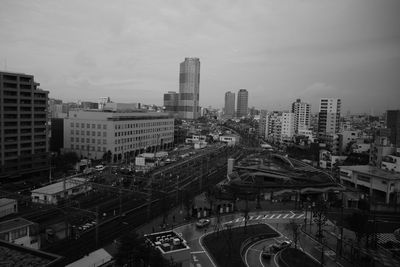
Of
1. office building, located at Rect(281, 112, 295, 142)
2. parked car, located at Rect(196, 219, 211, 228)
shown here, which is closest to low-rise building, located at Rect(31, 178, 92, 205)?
parked car, located at Rect(196, 219, 211, 228)

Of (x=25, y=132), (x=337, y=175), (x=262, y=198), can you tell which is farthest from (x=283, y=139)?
(x=25, y=132)

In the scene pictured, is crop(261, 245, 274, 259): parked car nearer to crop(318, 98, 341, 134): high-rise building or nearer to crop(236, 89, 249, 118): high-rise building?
crop(318, 98, 341, 134): high-rise building

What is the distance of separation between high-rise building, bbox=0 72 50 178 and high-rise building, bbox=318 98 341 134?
123ft

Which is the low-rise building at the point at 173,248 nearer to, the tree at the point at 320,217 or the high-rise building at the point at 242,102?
the tree at the point at 320,217

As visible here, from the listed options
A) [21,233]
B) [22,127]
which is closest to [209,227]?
[21,233]

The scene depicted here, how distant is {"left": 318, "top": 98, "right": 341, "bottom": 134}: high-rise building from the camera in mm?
47156

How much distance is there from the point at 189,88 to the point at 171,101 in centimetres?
816

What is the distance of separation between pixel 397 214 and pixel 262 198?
6760mm

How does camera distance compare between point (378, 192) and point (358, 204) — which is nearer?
point (358, 204)

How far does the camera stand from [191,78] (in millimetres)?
90875

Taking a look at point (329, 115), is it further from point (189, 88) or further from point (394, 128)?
point (189, 88)

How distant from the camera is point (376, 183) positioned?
779 inches

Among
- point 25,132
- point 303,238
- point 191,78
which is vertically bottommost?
point 303,238

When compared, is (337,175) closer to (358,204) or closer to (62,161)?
(358,204)
